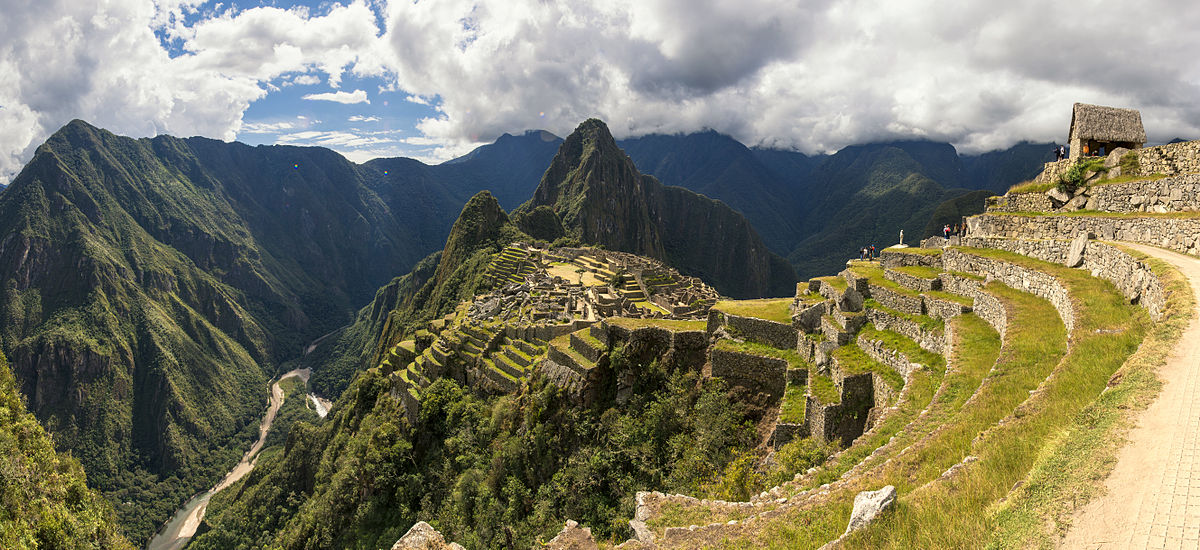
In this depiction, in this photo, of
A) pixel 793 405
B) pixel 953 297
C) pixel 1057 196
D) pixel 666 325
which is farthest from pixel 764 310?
pixel 1057 196

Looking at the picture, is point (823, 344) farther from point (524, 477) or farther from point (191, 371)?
point (191, 371)

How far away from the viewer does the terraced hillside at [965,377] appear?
527cm

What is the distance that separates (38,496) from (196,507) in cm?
11410

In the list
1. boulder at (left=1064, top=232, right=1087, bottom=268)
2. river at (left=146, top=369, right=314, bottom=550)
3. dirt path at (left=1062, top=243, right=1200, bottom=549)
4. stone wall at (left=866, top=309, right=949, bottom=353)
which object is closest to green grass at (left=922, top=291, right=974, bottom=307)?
stone wall at (left=866, top=309, right=949, bottom=353)

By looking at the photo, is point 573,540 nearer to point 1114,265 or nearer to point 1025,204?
point 1114,265

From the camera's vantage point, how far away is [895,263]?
19.4 metres

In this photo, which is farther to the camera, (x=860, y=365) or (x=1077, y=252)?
→ (x=860, y=365)

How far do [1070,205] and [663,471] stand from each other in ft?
58.3

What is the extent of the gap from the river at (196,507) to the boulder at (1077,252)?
4558 inches

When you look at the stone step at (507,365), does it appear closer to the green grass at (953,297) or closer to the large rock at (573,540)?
the green grass at (953,297)

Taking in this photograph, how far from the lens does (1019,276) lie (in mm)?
13633

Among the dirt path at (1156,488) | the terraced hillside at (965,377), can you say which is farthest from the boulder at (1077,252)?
the dirt path at (1156,488)

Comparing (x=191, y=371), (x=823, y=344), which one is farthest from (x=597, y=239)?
(x=823, y=344)

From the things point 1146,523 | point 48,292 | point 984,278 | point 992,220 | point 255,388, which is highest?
point 992,220
